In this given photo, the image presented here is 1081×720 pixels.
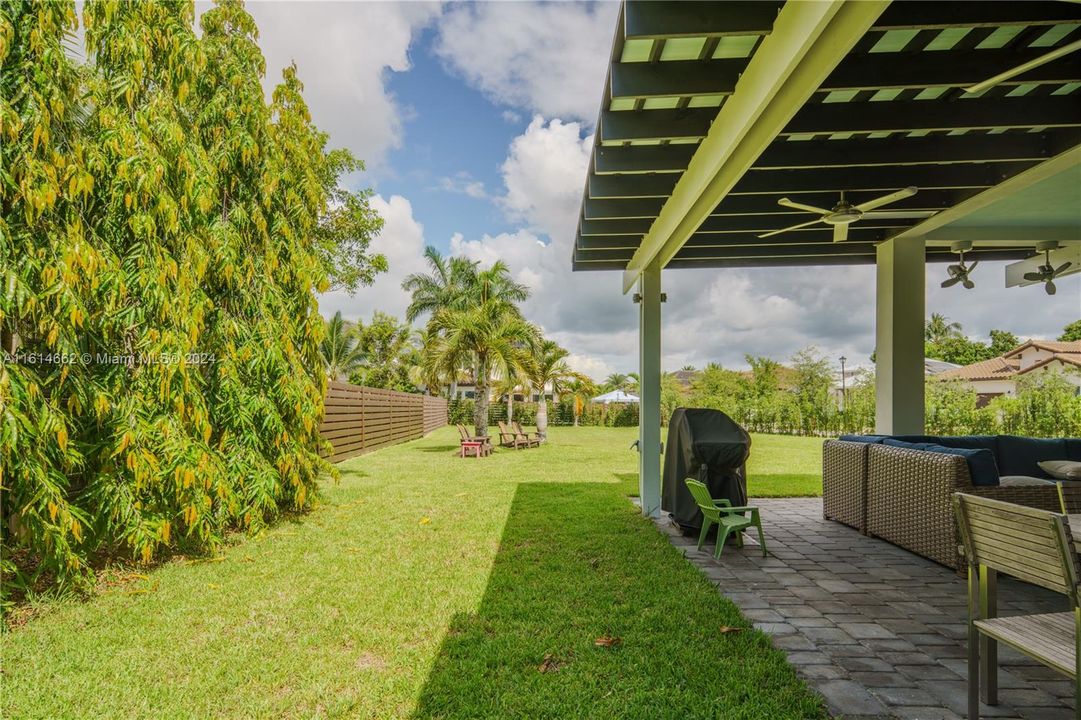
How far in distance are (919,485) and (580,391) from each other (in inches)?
881

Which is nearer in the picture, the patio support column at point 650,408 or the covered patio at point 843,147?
the covered patio at point 843,147

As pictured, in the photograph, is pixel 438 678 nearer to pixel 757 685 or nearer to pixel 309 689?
pixel 309 689

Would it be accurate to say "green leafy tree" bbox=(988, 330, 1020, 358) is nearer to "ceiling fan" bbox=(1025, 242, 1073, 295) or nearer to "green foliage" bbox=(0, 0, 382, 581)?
"ceiling fan" bbox=(1025, 242, 1073, 295)

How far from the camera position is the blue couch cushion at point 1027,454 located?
6.00 meters

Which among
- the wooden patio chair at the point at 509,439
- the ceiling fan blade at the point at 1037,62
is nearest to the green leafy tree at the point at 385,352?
the wooden patio chair at the point at 509,439

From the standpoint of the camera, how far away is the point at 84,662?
2.84 metres

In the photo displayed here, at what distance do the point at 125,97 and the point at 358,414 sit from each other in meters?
9.38

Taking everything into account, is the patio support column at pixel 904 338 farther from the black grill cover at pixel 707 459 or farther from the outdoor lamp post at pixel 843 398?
the outdoor lamp post at pixel 843 398

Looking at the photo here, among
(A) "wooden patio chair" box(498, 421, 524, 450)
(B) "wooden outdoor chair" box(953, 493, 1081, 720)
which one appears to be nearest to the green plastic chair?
(B) "wooden outdoor chair" box(953, 493, 1081, 720)

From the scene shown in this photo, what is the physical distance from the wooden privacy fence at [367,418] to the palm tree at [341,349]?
694 centimetres

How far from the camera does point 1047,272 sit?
7.29 m

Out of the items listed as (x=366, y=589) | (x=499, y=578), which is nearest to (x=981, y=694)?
(x=499, y=578)

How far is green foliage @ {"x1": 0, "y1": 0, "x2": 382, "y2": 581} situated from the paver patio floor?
430 cm

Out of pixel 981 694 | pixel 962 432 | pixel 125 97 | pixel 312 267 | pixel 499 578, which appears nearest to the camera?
pixel 981 694
